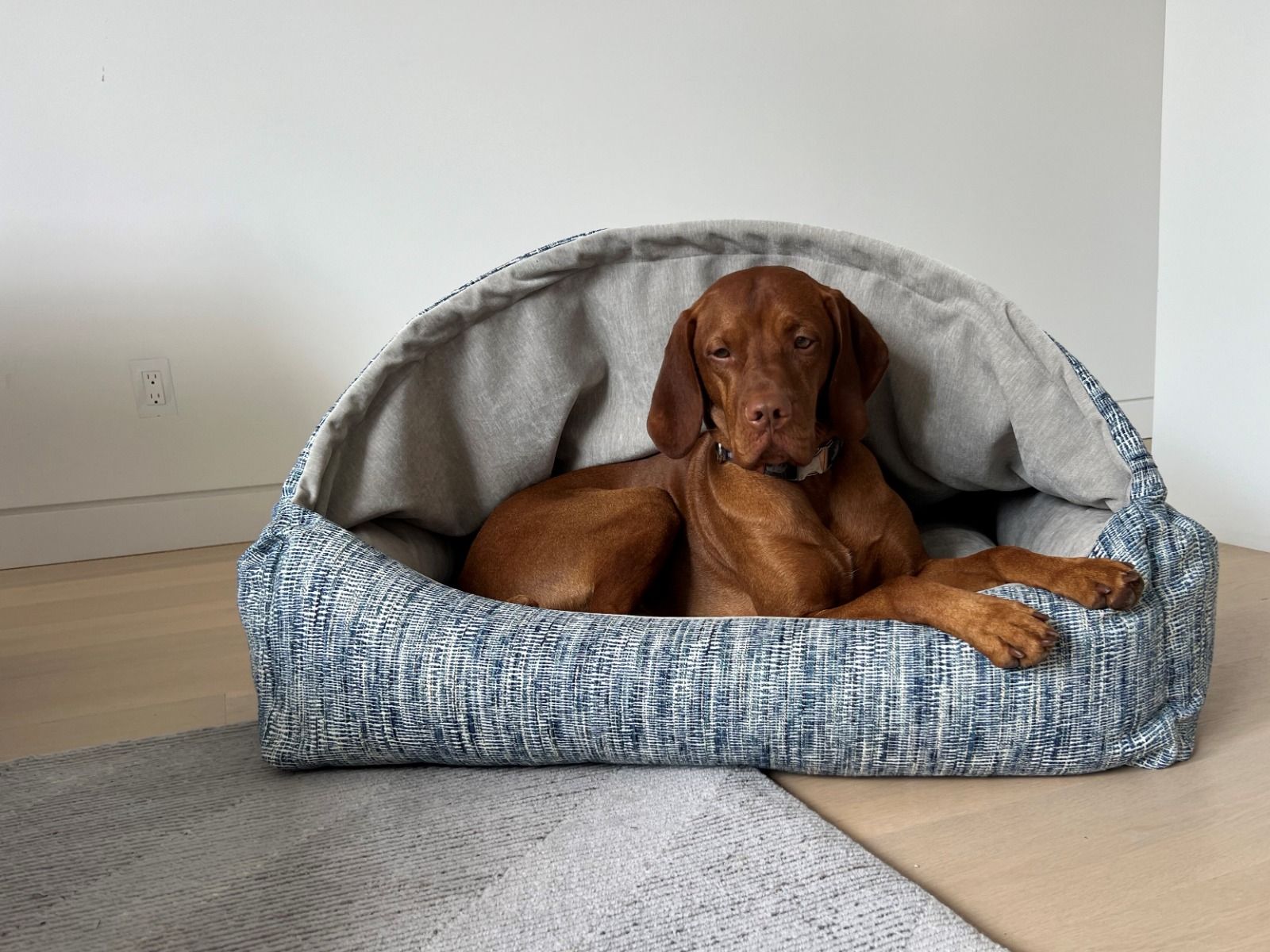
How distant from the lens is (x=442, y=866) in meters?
1.46

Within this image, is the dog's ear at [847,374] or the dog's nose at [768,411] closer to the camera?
the dog's nose at [768,411]

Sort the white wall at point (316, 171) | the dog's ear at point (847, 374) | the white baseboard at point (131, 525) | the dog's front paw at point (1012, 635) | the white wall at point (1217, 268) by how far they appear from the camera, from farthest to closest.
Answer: the white baseboard at point (131, 525)
the white wall at point (316, 171)
the white wall at point (1217, 268)
the dog's ear at point (847, 374)
the dog's front paw at point (1012, 635)

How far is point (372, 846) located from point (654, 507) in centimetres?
99

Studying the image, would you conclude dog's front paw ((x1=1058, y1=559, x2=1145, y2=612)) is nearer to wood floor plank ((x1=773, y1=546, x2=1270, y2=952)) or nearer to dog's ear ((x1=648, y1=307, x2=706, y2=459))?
wood floor plank ((x1=773, y1=546, x2=1270, y2=952))

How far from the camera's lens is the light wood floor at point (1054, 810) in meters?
1.27

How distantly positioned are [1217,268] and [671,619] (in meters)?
2.15

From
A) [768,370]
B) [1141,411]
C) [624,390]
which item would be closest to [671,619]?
[768,370]

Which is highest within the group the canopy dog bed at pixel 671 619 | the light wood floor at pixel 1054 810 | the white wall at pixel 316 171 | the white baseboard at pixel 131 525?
the white wall at pixel 316 171

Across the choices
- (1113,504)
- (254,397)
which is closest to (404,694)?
(1113,504)

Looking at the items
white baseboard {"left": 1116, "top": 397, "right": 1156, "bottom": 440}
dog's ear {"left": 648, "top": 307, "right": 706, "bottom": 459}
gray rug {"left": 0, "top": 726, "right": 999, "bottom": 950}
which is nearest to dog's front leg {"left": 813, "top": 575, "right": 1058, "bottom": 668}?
gray rug {"left": 0, "top": 726, "right": 999, "bottom": 950}

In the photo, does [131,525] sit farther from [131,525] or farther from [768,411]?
[768,411]

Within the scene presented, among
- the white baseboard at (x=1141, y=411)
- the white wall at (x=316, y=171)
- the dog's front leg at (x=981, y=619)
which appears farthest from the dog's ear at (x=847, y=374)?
the white baseboard at (x=1141, y=411)

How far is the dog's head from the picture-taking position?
200cm

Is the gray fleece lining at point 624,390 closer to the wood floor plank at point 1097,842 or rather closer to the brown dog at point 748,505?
the brown dog at point 748,505
